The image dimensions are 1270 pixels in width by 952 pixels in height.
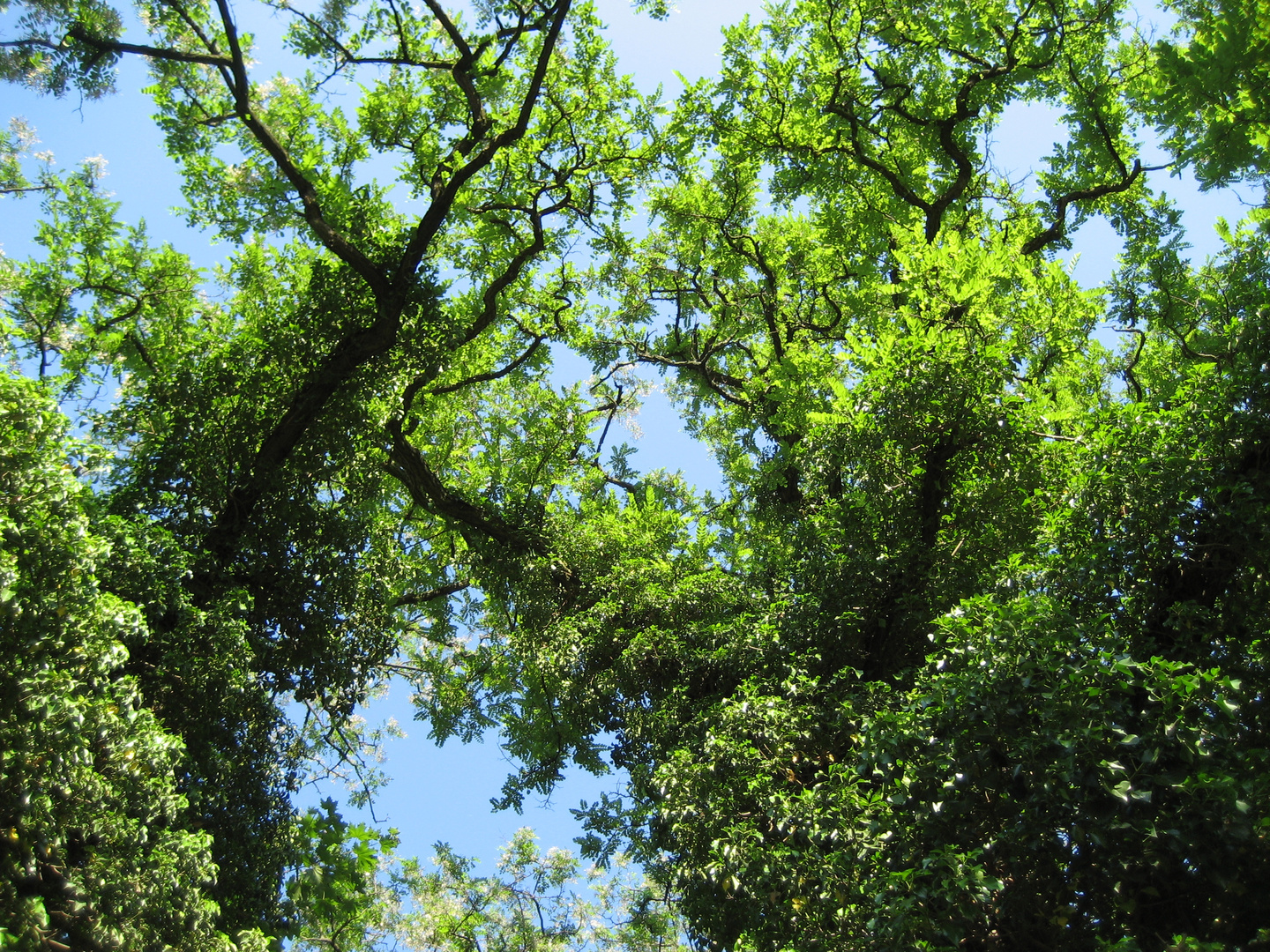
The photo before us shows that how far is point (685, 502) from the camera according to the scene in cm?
1349

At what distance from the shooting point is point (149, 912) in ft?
17.4

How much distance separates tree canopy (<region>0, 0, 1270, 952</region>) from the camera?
184 inches

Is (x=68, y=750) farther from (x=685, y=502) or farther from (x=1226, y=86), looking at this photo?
(x=685, y=502)

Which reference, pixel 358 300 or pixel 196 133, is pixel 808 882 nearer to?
pixel 358 300

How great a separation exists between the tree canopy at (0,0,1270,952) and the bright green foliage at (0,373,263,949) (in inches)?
1.2

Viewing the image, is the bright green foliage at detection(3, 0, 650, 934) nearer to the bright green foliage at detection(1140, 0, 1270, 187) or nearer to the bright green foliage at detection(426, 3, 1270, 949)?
the bright green foliage at detection(426, 3, 1270, 949)

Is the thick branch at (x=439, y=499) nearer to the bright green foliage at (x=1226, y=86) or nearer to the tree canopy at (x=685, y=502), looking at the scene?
the tree canopy at (x=685, y=502)

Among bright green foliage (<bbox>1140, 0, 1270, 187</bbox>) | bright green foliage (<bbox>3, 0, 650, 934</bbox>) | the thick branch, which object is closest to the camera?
bright green foliage (<bbox>1140, 0, 1270, 187</bbox>)

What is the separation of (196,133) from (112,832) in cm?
771

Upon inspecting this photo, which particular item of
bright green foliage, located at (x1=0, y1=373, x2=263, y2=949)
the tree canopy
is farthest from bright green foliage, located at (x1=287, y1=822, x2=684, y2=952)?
bright green foliage, located at (x1=0, y1=373, x2=263, y2=949)

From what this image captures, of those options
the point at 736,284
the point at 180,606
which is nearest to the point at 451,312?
the point at 180,606

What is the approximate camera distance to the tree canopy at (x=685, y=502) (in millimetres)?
4664

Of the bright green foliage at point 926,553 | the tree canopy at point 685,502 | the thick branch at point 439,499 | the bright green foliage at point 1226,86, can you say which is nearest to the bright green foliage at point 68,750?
the tree canopy at point 685,502

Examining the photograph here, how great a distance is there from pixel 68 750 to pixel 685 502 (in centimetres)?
959
